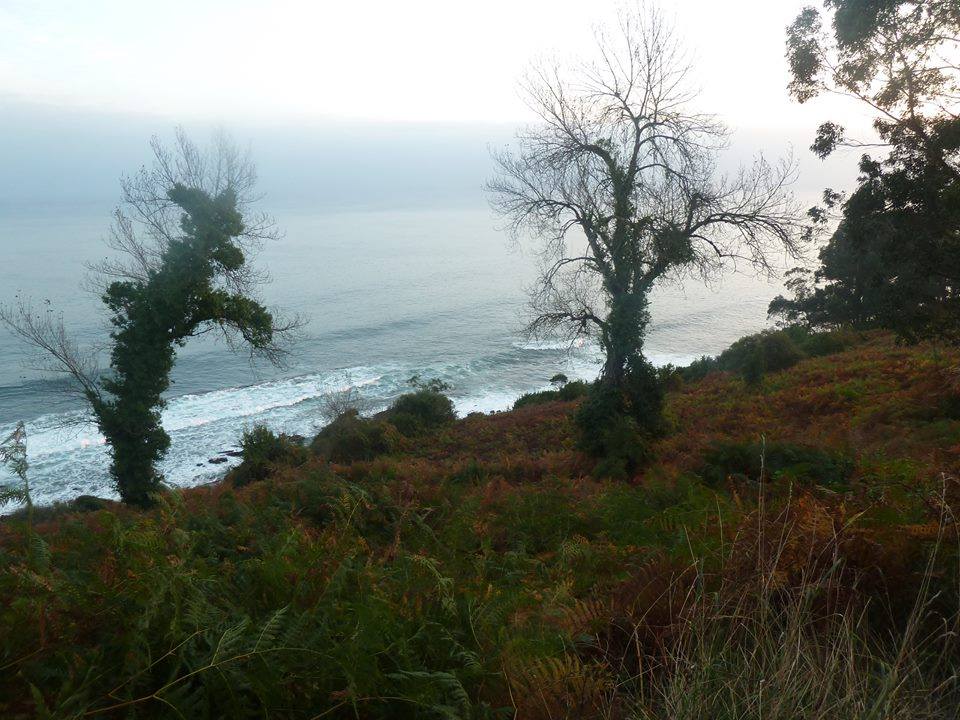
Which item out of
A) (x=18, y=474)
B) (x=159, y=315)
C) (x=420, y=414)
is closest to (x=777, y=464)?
(x=18, y=474)

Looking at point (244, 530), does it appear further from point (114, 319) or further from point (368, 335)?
→ point (368, 335)

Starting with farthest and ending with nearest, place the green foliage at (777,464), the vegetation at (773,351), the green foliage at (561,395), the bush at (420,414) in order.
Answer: the green foliage at (561,395) → the bush at (420,414) → the vegetation at (773,351) → the green foliage at (777,464)

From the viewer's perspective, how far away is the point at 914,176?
10852 millimetres

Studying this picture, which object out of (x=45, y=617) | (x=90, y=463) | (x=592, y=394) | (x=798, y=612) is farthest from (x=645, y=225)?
(x=90, y=463)

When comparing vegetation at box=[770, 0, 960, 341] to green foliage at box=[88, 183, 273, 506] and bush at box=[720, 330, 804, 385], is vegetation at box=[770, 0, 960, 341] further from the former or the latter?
green foliage at box=[88, 183, 273, 506]

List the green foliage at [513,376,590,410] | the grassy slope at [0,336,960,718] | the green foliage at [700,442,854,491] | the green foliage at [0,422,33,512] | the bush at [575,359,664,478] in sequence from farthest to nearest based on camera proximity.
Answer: the green foliage at [513,376,590,410], the bush at [575,359,664,478], the green foliage at [700,442,854,491], the green foliage at [0,422,33,512], the grassy slope at [0,336,960,718]

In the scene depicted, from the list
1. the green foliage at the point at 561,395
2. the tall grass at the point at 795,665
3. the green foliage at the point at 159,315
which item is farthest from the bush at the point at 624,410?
the green foliage at the point at 561,395

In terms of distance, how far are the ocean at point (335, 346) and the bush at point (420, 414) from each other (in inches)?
296

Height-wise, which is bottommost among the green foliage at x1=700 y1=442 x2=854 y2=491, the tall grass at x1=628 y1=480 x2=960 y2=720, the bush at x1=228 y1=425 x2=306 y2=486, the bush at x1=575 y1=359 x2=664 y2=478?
the bush at x1=228 y1=425 x2=306 y2=486

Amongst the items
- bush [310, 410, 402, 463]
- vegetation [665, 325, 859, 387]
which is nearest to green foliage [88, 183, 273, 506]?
bush [310, 410, 402, 463]

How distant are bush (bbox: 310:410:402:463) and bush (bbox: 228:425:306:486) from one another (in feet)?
4.57

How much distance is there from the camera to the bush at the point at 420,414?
26.2m

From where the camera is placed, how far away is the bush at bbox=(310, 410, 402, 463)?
22062 millimetres

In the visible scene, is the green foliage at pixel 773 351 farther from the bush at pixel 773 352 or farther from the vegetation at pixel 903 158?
the vegetation at pixel 903 158
